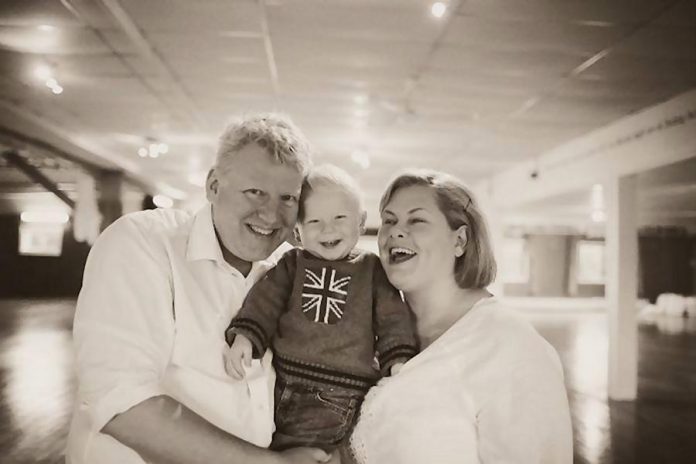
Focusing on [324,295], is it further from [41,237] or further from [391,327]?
[41,237]

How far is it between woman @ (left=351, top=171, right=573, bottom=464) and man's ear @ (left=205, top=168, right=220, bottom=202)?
0.56 meters

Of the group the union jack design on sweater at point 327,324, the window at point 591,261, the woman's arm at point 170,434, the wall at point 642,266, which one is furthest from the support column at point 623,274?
the window at point 591,261

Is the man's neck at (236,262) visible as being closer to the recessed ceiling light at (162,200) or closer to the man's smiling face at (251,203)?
the man's smiling face at (251,203)

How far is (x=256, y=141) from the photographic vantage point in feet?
5.63

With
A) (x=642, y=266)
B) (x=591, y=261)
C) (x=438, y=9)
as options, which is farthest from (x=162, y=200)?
(x=642, y=266)

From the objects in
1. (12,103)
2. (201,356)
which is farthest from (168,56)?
(201,356)

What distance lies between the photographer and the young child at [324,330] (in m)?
1.63

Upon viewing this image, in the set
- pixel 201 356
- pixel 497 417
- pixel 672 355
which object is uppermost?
pixel 201 356

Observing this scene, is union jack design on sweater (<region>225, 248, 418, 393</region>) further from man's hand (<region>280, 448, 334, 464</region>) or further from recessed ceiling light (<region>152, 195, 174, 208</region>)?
recessed ceiling light (<region>152, 195, 174, 208</region>)

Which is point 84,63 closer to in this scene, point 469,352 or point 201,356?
point 201,356

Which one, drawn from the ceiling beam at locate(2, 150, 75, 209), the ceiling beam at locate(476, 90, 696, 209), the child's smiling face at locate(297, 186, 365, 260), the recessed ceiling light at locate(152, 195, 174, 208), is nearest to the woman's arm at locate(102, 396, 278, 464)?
the child's smiling face at locate(297, 186, 365, 260)

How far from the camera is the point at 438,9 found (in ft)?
12.4

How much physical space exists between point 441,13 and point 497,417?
3058mm

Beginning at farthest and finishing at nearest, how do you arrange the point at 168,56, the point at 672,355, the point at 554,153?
the point at 672,355 < the point at 554,153 < the point at 168,56
